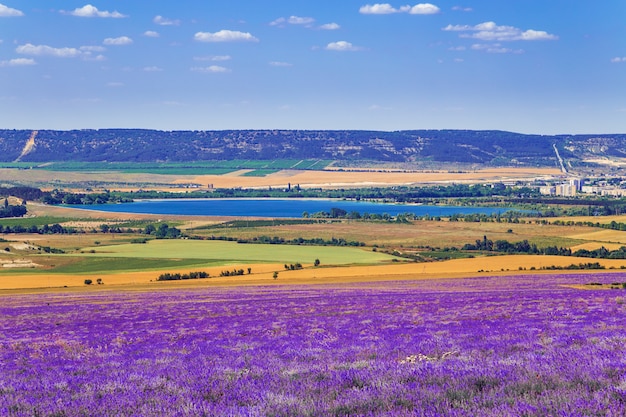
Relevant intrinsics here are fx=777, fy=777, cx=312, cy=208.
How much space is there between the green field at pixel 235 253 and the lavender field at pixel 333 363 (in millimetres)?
57885

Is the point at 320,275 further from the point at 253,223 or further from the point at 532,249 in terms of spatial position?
the point at 253,223

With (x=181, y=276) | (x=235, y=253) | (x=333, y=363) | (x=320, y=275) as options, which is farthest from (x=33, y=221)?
(x=333, y=363)

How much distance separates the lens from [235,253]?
314ft

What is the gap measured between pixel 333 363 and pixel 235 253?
83.6 m

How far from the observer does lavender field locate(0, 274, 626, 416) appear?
349 inches

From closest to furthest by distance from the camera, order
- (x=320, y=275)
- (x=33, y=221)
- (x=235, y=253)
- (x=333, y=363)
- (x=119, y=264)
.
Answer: (x=333, y=363) < (x=320, y=275) < (x=119, y=264) < (x=235, y=253) < (x=33, y=221)

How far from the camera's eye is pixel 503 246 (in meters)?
97.3

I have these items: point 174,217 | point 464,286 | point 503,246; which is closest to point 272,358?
point 464,286

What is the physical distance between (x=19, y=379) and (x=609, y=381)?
9175mm

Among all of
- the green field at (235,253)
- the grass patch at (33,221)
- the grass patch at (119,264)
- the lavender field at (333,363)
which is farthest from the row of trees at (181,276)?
the grass patch at (33,221)

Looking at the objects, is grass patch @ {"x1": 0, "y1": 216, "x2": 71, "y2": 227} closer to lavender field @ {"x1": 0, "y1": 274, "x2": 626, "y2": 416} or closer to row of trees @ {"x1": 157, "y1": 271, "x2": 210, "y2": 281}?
row of trees @ {"x1": 157, "y1": 271, "x2": 210, "y2": 281}

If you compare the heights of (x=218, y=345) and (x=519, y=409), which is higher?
(x=519, y=409)

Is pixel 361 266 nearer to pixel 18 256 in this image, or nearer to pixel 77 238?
pixel 18 256

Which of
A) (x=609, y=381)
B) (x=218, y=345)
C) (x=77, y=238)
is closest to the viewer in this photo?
(x=609, y=381)
